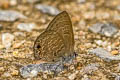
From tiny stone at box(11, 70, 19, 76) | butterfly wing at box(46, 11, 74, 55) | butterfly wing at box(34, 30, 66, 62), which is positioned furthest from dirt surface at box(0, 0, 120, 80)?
butterfly wing at box(46, 11, 74, 55)

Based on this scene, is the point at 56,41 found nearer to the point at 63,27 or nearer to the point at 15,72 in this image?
the point at 63,27

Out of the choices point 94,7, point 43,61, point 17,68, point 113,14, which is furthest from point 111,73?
point 94,7

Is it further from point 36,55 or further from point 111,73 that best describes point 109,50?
point 36,55

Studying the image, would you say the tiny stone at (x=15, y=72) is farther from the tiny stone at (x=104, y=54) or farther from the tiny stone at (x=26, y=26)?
the tiny stone at (x=26, y=26)

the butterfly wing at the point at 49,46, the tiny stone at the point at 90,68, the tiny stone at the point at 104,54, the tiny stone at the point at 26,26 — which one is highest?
the tiny stone at the point at 26,26

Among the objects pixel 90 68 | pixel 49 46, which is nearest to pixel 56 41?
pixel 49 46

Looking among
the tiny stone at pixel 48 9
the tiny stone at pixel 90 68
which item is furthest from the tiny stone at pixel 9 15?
the tiny stone at pixel 90 68
